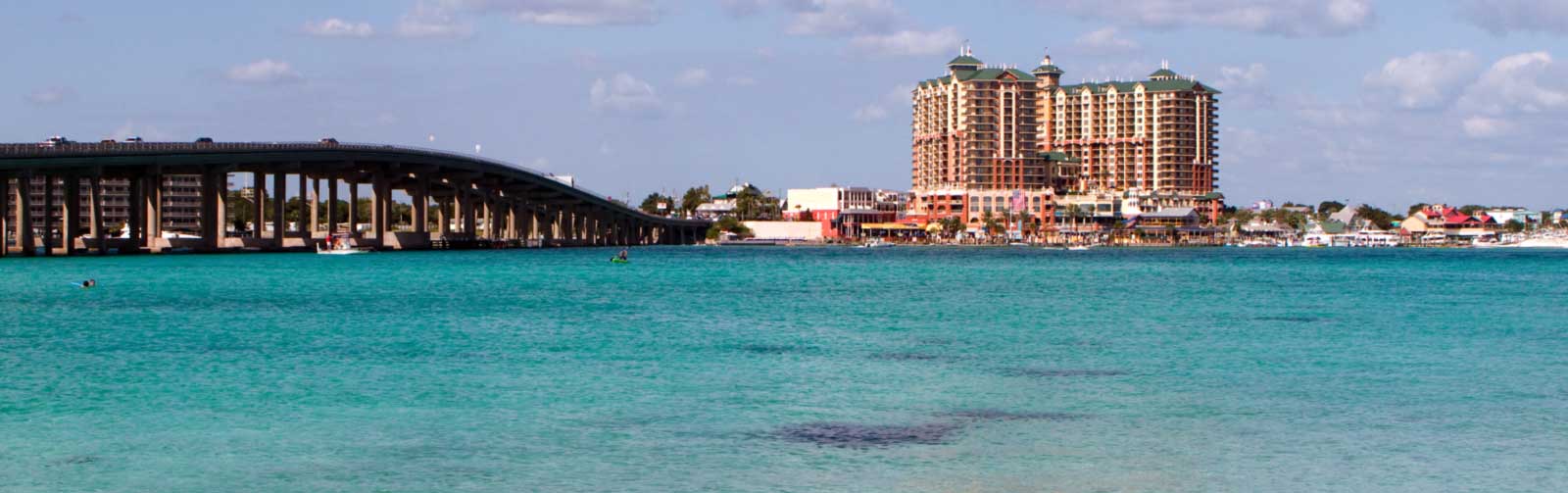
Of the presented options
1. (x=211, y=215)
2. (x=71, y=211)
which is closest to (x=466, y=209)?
(x=211, y=215)

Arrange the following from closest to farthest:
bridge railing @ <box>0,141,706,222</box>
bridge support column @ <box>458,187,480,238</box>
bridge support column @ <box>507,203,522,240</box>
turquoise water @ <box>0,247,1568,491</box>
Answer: turquoise water @ <box>0,247,1568,491</box>
bridge railing @ <box>0,141,706,222</box>
bridge support column @ <box>458,187,480,238</box>
bridge support column @ <box>507,203,522,240</box>

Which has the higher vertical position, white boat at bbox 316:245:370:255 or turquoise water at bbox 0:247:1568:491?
white boat at bbox 316:245:370:255

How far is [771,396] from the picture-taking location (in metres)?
28.3

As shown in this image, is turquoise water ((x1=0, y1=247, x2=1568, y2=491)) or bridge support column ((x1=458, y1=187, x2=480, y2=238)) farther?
bridge support column ((x1=458, y1=187, x2=480, y2=238))

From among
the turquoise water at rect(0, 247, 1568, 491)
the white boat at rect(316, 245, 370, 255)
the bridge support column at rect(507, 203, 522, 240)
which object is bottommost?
the turquoise water at rect(0, 247, 1568, 491)

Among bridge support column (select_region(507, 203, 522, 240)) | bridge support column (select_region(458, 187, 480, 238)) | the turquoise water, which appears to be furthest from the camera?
bridge support column (select_region(507, 203, 522, 240))

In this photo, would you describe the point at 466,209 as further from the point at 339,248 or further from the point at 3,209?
the point at 3,209

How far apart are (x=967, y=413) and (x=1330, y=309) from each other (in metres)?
36.8

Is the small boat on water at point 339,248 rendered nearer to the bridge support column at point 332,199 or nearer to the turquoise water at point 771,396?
the bridge support column at point 332,199

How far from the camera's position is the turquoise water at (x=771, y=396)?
20469mm

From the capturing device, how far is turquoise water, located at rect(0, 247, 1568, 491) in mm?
20469

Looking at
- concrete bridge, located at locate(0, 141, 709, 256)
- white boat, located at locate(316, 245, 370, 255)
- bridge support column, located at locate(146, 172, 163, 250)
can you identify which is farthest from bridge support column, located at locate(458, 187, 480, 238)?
bridge support column, located at locate(146, 172, 163, 250)

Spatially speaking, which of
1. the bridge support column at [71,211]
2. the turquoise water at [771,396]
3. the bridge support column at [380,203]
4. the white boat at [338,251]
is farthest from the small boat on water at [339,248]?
the turquoise water at [771,396]

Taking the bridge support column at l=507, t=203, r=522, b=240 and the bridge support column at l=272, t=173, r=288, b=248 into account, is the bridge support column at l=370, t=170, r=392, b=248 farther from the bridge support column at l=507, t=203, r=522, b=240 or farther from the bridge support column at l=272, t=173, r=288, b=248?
the bridge support column at l=507, t=203, r=522, b=240
